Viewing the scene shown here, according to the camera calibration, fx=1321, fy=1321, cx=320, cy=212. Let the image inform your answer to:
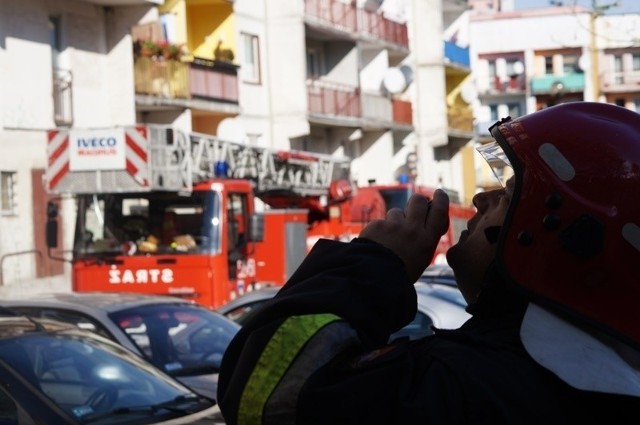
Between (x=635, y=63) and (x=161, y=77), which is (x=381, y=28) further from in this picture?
(x=635, y=63)

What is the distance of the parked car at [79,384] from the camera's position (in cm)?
574

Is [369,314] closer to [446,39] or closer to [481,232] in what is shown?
[481,232]

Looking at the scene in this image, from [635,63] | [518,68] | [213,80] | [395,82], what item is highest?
[635,63]

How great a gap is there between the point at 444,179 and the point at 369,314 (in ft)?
183

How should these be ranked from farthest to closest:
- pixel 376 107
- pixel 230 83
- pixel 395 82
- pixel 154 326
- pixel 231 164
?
1. pixel 395 82
2. pixel 376 107
3. pixel 230 83
4. pixel 231 164
5. pixel 154 326

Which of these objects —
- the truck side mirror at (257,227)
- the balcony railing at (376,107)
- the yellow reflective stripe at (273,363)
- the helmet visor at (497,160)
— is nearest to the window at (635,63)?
the balcony railing at (376,107)

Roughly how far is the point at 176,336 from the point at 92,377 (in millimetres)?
2695

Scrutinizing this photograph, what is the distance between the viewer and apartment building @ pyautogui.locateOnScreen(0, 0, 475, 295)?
82.2 ft

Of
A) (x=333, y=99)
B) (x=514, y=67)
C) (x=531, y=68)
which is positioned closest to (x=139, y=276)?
(x=333, y=99)

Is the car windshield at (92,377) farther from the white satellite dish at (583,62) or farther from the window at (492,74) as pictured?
the window at (492,74)

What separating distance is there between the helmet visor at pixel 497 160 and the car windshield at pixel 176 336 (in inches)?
259

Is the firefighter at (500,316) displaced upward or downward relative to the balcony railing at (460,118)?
downward

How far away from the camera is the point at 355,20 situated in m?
43.1

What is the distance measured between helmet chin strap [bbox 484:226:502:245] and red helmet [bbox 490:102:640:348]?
0.09 meters
